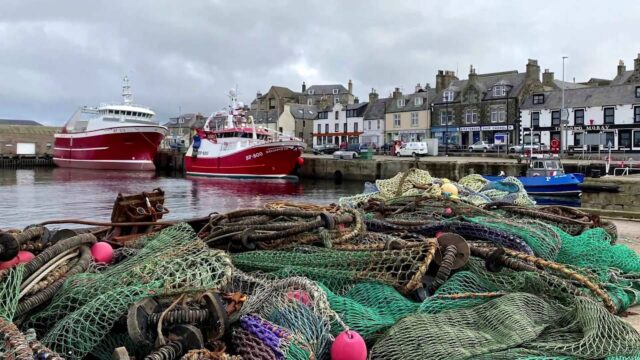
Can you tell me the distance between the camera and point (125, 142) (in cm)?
4594

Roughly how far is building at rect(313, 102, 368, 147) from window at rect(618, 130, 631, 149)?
30.3 meters

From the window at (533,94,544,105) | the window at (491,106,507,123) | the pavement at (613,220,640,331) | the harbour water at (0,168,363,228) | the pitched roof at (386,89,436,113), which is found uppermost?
the pitched roof at (386,89,436,113)

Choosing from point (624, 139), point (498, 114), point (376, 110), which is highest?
point (376, 110)

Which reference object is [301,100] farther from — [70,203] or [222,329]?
[222,329]

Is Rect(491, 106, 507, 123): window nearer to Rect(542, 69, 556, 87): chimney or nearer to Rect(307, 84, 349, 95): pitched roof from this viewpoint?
Rect(542, 69, 556, 87): chimney

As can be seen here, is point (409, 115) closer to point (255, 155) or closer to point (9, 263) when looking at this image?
point (255, 155)

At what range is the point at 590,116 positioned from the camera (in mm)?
43344

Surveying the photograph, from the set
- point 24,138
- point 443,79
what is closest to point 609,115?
point 443,79

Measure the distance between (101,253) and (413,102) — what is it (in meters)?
58.3

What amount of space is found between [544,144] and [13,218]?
39773 mm

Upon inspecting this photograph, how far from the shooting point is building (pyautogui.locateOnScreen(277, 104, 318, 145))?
243 ft

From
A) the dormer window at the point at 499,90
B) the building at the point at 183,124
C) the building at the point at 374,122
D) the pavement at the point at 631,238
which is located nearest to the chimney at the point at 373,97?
the building at the point at 374,122

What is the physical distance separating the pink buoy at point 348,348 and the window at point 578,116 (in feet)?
153

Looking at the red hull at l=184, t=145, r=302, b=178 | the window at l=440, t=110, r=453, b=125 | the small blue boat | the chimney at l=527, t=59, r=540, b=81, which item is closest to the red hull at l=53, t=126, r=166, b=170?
the red hull at l=184, t=145, r=302, b=178
